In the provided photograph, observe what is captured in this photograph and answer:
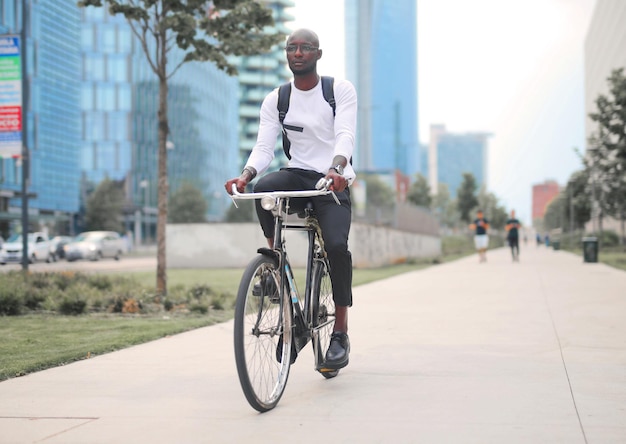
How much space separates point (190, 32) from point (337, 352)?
23.9 feet

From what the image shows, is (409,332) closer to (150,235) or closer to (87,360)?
(87,360)

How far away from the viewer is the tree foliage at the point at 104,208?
68.9 meters

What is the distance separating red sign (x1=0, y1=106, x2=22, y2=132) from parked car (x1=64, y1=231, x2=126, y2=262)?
2752cm

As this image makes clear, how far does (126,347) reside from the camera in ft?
21.8

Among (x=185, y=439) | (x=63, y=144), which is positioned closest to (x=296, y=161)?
(x=185, y=439)

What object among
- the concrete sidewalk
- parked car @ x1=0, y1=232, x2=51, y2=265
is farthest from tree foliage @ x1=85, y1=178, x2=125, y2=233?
the concrete sidewalk

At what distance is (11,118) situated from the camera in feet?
43.4

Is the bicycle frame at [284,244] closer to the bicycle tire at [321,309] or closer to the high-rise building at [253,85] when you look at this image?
the bicycle tire at [321,309]

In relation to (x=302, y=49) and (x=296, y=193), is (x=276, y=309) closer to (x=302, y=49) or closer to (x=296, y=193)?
(x=296, y=193)

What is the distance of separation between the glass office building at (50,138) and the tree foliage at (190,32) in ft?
135

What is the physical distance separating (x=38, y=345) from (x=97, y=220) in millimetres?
64464

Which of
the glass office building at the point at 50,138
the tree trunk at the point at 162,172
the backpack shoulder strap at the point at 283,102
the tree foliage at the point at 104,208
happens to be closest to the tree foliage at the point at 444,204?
the tree foliage at the point at 104,208

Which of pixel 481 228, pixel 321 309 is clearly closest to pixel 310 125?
pixel 321 309

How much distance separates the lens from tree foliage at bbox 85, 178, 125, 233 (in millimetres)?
68938
